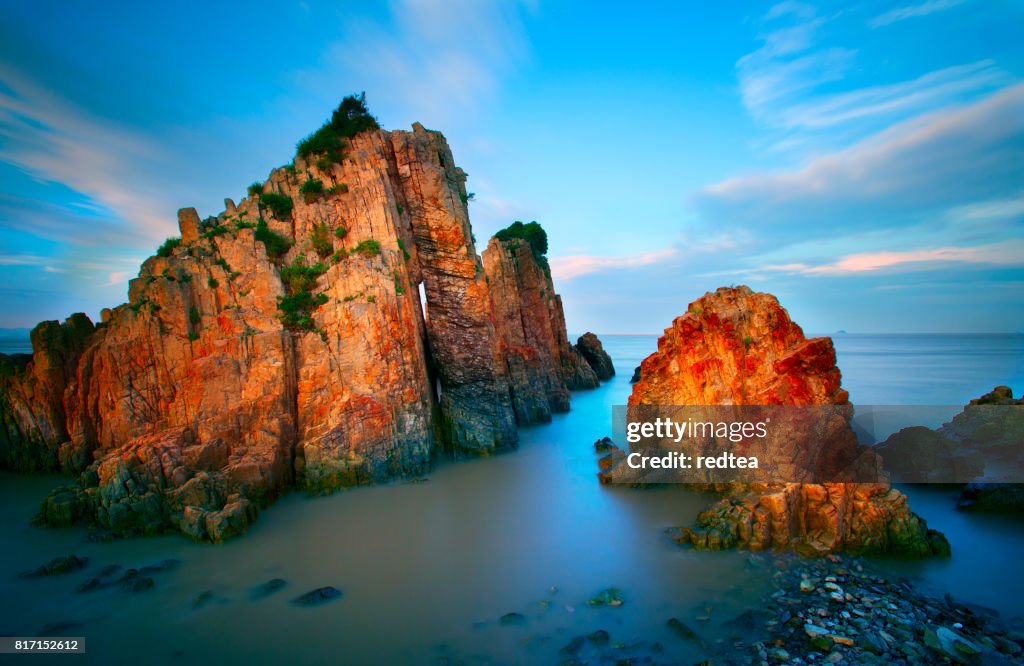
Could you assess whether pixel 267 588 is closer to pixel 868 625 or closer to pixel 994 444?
pixel 868 625

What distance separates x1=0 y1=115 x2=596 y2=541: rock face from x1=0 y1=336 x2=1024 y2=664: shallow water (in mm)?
1186

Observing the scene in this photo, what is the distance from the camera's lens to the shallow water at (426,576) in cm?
750

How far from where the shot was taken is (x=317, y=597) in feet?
28.4

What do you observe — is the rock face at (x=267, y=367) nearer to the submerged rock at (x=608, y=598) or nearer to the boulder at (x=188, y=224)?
the boulder at (x=188, y=224)

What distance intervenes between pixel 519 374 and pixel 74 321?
60.3 feet

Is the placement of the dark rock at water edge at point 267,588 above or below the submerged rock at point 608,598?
above

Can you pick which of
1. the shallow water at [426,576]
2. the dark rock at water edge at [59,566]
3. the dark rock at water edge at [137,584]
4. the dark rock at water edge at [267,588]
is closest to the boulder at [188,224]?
the shallow water at [426,576]

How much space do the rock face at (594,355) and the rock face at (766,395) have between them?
90.0 feet

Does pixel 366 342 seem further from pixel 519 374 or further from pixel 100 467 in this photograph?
pixel 519 374

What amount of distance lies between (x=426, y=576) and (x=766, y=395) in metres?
10.1

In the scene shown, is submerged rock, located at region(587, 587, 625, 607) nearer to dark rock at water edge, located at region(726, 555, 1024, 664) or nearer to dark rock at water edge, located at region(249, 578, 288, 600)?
dark rock at water edge, located at region(726, 555, 1024, 664)

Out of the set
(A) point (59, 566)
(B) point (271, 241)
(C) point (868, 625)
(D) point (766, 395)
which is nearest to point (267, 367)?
(B) point (271, 241)

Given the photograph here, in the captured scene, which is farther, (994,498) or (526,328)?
(526,328)

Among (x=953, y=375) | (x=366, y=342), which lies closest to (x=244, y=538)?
(x=366, y=342)
